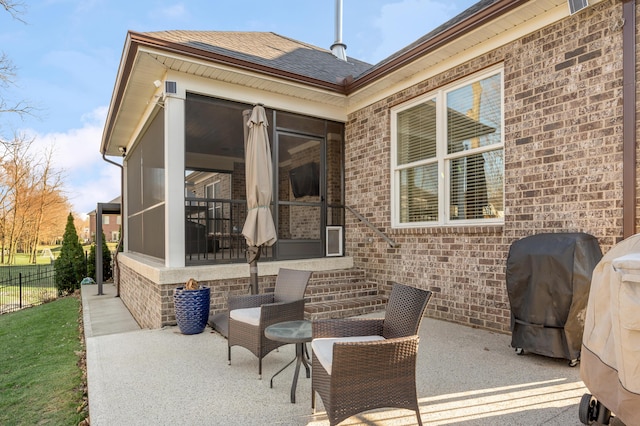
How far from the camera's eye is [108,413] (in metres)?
2.67

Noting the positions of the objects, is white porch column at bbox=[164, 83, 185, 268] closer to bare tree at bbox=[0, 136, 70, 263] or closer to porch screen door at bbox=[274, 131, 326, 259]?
porch screen door at bbox=[274, 131, 326, 259]

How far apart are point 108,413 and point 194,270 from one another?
2.64 meters

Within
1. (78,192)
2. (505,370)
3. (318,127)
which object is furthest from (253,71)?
(78,192)

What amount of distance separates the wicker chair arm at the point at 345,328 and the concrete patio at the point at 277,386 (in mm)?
544

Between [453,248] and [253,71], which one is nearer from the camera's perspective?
[453,248]

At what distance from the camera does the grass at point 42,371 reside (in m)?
3.17

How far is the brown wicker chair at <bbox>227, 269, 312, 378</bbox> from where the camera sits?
3.37 metres

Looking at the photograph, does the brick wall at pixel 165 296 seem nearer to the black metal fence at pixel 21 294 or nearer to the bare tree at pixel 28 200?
the black metal fence at pixel 21 294

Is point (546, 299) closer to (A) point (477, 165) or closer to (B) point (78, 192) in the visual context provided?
(A) point (477, 165)

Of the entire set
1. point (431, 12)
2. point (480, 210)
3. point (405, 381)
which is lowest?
point (405, 381)

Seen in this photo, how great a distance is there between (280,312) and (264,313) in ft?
0.58

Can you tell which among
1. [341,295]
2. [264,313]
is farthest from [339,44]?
[264,313]

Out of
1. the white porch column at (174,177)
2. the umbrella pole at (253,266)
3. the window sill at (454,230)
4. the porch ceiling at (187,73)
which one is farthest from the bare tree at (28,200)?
the window sill at (454,230)

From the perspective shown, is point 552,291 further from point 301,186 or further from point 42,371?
point 301,186
